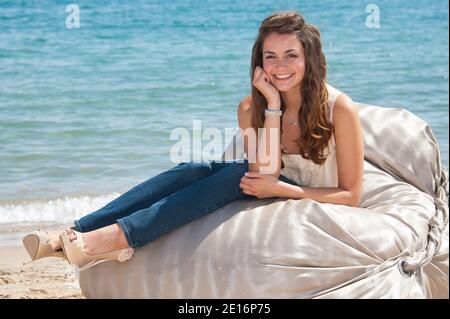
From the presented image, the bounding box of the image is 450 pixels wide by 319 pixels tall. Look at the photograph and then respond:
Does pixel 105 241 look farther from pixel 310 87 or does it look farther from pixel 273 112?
pixel 310 87

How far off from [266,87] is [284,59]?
140 mm

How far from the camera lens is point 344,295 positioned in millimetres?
3316

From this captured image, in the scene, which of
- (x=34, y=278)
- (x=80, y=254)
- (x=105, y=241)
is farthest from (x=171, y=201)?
(x=34, y=278)

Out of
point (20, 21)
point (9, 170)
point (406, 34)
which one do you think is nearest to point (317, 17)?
point (406, 34)

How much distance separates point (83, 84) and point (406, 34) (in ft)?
19.6

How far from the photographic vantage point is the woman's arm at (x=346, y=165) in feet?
11.8

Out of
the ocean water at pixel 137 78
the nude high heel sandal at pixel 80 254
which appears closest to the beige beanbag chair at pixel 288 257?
the nude high heel sandal at pixel 80 254

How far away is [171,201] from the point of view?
3439mm

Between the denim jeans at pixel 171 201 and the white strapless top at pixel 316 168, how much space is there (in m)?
0.29

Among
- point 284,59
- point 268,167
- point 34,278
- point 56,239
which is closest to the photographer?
point 56,239

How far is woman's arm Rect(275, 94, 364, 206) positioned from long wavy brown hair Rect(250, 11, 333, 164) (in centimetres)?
8

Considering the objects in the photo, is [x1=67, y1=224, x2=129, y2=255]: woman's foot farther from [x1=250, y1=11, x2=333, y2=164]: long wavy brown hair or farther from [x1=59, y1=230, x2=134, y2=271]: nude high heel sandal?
[x1=250, y1=11, x2=333, y2=164]: long wavy brown hair

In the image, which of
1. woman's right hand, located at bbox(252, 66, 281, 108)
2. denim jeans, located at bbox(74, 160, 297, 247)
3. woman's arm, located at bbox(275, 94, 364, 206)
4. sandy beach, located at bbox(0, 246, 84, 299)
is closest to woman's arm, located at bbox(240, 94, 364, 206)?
woman's arm, located at bbox(275, 94, 364, 206)

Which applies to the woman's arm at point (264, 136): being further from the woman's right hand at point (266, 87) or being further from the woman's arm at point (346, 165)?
the woman's arm at point (346, 165)
